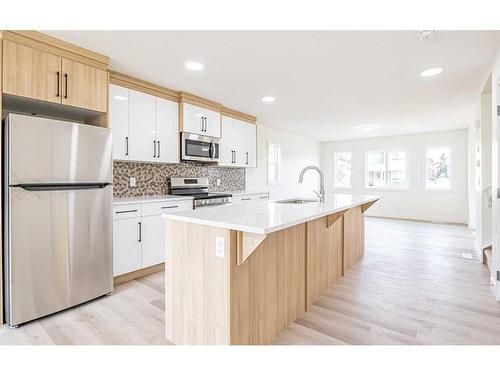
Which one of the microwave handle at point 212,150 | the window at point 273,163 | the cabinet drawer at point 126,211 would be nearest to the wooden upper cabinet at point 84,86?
the cabinet drawer at point 126,211

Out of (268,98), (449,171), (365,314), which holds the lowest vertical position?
(365,314)

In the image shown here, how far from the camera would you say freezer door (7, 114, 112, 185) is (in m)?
1.97

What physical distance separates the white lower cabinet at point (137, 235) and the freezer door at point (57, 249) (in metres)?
0.25

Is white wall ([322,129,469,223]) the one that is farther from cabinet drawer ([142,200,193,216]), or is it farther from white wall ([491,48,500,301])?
cabinet drawer ([142,200,193,216])

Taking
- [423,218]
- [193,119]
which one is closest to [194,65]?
[193,119]

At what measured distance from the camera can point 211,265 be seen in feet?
5.12

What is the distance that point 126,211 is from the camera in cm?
287

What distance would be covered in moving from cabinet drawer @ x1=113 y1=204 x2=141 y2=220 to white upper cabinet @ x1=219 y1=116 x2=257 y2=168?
1.79m

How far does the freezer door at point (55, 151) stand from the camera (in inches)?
77.7

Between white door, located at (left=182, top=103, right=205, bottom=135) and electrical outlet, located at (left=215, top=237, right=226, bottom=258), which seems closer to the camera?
electrical outlet, located at (left=215, top=237, right=226, bottom=258)

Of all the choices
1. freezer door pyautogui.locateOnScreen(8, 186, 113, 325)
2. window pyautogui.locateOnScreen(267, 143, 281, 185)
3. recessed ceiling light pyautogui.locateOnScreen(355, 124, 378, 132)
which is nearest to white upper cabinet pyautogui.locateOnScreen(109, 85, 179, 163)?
freezer door pyautogui.locateOnScreen(8, 186, 113, 325)

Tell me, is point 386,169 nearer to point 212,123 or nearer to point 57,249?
point 212,123

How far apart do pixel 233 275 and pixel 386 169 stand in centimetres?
723
